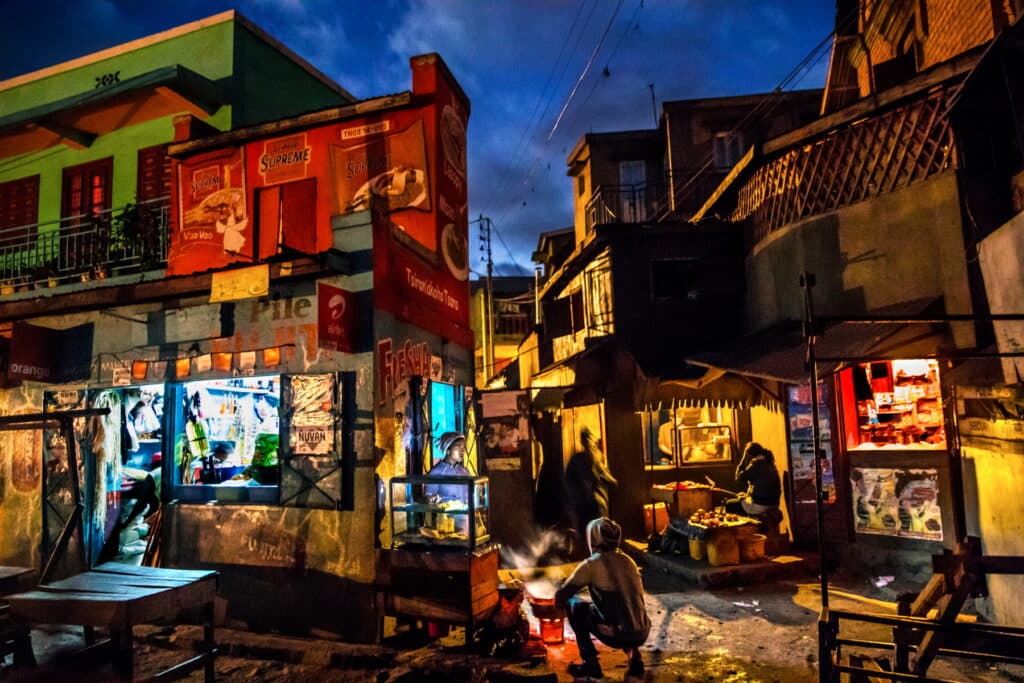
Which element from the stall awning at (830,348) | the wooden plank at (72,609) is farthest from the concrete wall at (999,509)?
the wooden plank at (72,609)

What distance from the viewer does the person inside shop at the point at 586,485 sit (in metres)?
13.7

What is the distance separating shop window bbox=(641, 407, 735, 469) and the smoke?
289 cm

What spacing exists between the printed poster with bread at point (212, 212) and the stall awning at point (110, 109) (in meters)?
1.38

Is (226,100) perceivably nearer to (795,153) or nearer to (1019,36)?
(795,153)

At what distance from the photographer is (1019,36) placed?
7.15 meters

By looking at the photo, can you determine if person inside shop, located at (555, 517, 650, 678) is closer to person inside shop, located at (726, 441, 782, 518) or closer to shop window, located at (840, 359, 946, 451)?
person inside shop, located at (726, 441, 782, 518)

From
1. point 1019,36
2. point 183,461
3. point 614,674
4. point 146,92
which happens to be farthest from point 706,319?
point 146,92

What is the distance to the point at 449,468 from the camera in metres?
8.05

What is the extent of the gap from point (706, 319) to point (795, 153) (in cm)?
425

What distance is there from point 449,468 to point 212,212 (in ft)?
26.8

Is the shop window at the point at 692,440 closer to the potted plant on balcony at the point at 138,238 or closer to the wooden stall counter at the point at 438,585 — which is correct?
the wooden stall counter at the point at 438,585

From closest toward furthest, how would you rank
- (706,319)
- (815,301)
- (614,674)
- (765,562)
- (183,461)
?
(614,674), (183,461), (765,562), (815,301), (706,319)

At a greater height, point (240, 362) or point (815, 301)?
point (815, 301)

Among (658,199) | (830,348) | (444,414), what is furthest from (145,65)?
(658,199)
